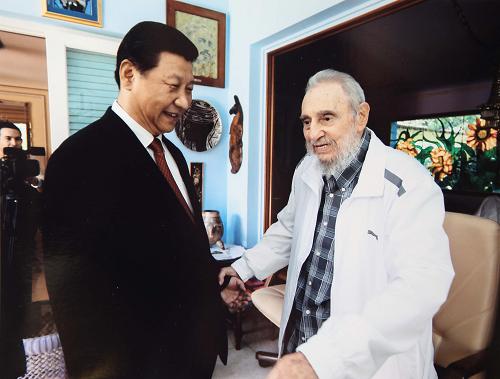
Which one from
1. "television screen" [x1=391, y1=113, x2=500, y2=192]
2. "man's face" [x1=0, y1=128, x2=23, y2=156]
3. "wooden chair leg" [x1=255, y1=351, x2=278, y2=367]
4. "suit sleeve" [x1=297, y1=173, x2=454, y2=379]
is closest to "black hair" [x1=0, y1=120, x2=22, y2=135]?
"man's face" [x1=0, y1=128, x2=23, y2=156]

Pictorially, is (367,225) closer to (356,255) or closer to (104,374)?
(356,255)

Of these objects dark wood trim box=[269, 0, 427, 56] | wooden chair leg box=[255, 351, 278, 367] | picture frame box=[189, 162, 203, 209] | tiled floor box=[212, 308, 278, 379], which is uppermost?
dark wood trim box=[269, 0, 427, 56]

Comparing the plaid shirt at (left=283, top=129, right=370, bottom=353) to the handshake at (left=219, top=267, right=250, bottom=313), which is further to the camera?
the handshake at (left=219, top=267, right=250, bottom=313)

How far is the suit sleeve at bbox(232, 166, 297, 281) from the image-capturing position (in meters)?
1.18

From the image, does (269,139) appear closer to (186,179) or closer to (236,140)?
(236,140)

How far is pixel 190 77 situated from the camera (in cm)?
90

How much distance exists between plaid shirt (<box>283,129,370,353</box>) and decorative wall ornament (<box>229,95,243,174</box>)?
3.73ft

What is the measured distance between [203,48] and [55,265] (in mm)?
1623

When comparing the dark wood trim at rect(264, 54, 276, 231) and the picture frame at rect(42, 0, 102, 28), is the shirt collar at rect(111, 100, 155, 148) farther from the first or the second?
the dark wood trim at rect(264, 54, 276, 231)

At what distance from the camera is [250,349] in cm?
198

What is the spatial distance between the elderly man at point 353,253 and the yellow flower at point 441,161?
243 centimetres

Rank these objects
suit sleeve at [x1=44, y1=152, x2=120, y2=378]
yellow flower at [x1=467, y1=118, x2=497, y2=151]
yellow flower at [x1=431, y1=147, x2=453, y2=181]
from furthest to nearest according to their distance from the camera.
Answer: yellow flower at [x1=431, y1=147, x2=453, y2=181]
yellow flower at [x1=467, y1=118, x2=497, y2=151]
suit sleeve at [x1=44, y1=152, x2=120, y2=378]

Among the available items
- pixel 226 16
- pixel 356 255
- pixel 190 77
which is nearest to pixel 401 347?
pixel 356 255

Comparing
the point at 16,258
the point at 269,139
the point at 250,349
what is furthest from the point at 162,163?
the point at 250,349
